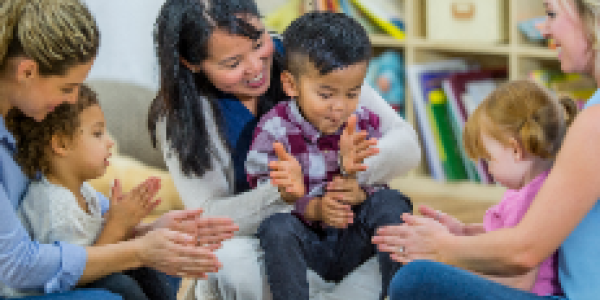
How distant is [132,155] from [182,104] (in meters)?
1.58

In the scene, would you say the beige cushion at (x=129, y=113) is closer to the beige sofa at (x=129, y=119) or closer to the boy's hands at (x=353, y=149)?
the beige sofa at (x=129, y=119)

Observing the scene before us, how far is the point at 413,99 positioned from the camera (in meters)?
3.17

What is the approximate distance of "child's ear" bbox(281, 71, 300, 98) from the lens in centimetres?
161

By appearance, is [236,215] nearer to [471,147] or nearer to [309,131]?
[309,131]

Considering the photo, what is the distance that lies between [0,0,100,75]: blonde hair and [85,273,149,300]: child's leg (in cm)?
42

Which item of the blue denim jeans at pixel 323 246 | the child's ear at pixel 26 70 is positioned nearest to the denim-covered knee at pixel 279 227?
Result: the blue denim jeans at pixel 323 246

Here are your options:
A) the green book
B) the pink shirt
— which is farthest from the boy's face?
the green book

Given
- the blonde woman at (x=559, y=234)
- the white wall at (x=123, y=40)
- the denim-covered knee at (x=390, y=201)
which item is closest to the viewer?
the blonde woman at (x=559, y=234)

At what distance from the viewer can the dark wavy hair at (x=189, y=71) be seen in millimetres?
1579

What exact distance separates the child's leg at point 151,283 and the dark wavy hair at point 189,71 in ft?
0.83

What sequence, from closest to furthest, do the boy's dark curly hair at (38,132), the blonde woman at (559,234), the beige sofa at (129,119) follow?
the blonde woman at (559,234) < the boy's dark curly hair at (38,132) < the beige sofa at (129,119)

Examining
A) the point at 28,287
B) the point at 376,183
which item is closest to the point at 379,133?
the point at 376,183

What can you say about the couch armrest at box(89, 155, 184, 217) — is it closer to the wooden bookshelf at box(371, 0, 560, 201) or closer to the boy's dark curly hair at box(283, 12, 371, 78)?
the wooden bookshelf at box(371, 0, 560, 201)

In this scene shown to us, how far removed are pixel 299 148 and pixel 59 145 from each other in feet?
1.67
